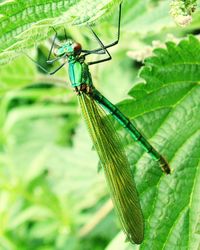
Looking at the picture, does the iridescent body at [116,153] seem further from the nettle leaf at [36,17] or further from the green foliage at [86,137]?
the nettle leaf at [36,17]

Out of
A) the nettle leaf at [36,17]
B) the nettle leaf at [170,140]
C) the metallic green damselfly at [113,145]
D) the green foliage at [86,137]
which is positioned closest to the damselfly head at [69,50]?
the metallic green damselfly at [113,145]

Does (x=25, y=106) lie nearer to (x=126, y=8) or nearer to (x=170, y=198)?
(x=126, y=8)

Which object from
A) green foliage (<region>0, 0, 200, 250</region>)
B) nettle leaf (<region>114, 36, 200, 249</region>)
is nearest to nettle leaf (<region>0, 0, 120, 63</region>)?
green foliage (<region>0, 0, 200, 250</region>)

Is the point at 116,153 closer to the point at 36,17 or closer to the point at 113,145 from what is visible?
the point at 113,145

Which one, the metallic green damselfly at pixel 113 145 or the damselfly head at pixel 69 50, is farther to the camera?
the damselfly head at pixel 69 50

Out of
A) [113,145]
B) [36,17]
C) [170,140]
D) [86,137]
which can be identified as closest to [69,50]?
[113,145]

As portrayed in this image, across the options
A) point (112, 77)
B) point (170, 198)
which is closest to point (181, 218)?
point (170, 198)

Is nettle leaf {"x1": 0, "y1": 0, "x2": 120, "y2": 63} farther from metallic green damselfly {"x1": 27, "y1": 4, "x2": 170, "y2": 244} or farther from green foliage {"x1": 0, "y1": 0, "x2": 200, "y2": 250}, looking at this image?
metallic green damselfly {"x1": 27, "y1": 4, "x2": 170, "y2": 244}

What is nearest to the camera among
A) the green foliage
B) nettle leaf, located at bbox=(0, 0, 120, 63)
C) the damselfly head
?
nettle leaf, located at bbox=(0, 0, 120, 63)
